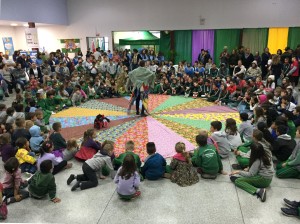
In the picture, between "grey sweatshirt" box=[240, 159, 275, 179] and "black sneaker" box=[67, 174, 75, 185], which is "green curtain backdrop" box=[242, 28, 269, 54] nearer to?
"grey sweatshirt" box=[240, 159, 275, 179]

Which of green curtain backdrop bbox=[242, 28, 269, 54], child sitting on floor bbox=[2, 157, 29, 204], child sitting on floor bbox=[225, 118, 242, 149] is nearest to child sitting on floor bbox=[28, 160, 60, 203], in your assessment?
child sitting on floor bbox=[2, 157, 29, 204]

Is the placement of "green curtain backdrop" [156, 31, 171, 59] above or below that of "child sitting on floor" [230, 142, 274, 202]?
above

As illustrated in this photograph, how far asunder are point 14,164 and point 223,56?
10.7 meters

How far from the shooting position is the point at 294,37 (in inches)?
517

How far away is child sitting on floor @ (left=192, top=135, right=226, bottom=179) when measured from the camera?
4570mm

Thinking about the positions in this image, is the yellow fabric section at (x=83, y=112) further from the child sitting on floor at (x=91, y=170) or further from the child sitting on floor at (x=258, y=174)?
A: the child sitting on floor at (x=258, y=174)

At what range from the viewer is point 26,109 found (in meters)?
7.19

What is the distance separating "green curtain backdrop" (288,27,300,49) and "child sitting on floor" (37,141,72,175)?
12.5 meters

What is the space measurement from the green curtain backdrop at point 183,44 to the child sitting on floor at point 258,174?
11.6 meters

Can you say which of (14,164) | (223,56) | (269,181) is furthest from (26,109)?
(223,56)

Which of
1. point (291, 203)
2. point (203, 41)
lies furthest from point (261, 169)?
point (203, 41)

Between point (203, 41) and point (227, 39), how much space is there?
4.19 feet

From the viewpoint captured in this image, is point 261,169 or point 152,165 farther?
point 152,165

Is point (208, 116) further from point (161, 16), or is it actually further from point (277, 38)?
point (161, 16)
